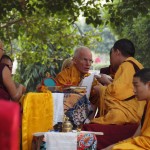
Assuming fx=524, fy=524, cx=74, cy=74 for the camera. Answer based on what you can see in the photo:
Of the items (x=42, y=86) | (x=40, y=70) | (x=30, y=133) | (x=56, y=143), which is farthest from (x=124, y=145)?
(x=40, y=70)

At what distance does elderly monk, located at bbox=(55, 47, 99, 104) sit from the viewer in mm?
6856

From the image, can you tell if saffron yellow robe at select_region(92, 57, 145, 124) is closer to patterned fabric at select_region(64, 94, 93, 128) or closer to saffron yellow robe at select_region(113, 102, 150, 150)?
patterned fabric at select_region(64, 94, 93, 128)

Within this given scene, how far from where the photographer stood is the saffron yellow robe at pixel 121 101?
606 centimetres

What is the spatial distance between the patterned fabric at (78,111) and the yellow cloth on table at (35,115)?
0.22 metres

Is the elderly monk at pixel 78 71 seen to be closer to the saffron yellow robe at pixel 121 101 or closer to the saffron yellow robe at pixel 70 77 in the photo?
the saffron yellow robe at pixel 70 77

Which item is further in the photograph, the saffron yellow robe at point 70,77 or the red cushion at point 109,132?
the saffron yellow robe at point 70,77

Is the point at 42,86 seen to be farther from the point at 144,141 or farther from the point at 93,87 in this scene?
the point at 144,141

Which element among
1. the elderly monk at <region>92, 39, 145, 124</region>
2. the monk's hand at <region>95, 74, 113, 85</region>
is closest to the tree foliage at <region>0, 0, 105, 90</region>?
the monk's hand at <region>95, 74, 113, 85</region>

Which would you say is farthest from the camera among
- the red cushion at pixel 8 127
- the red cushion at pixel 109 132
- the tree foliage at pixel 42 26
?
the tree foliage at pixel 42 26

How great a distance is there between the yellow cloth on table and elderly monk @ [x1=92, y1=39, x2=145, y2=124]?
594mm

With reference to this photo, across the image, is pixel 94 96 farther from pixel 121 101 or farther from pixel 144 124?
pixel 144 124

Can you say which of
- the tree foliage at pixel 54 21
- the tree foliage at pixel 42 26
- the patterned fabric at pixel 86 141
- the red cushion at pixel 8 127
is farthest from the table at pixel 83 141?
the tree foliage at pixel 42 26

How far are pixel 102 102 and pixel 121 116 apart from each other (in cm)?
35

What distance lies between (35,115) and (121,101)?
1095mm
